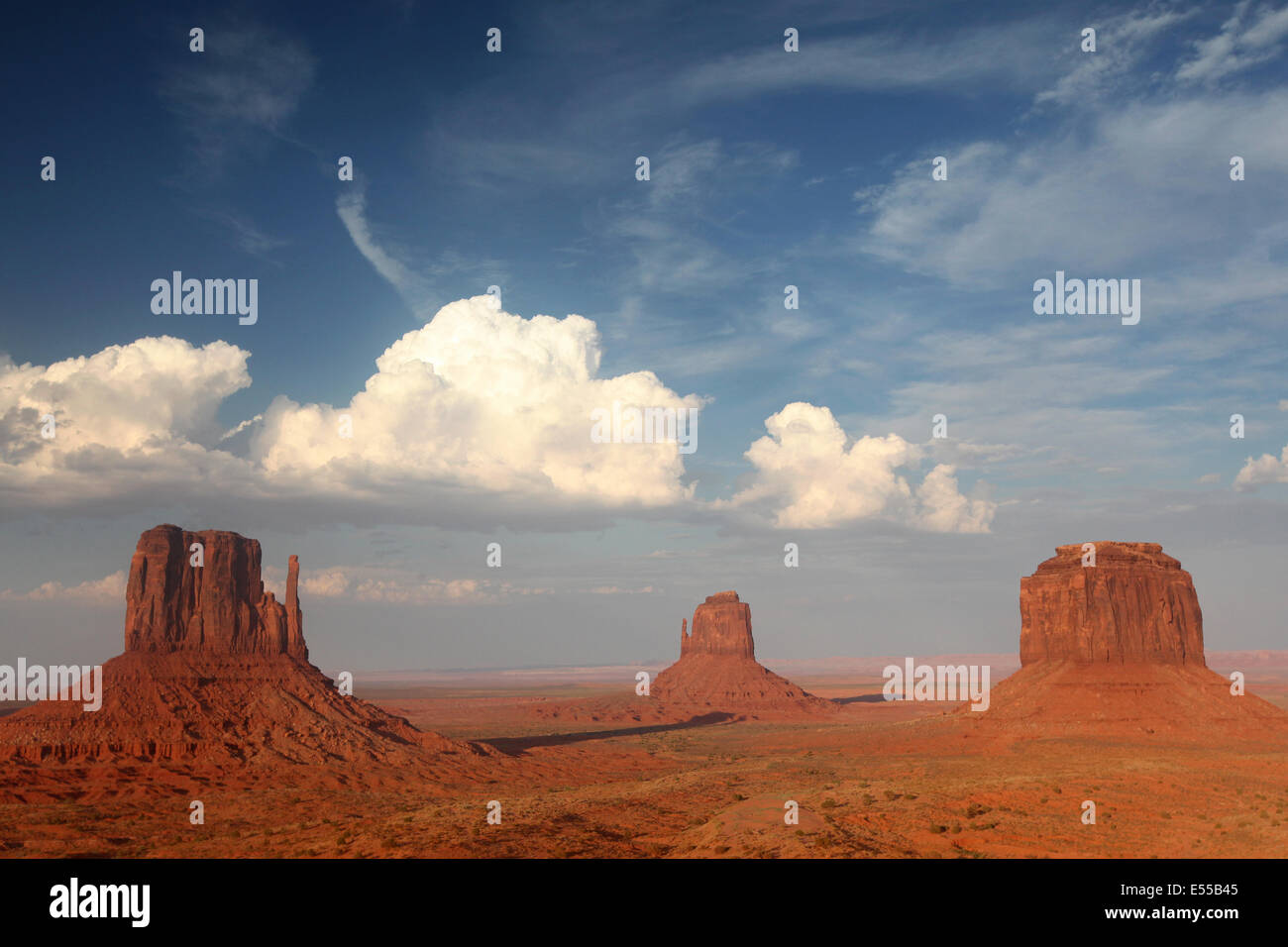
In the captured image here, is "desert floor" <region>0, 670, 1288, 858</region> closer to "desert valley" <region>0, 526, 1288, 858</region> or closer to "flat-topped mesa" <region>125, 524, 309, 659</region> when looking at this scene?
"desert valley" <region>0, 526, 1288, 858</region>

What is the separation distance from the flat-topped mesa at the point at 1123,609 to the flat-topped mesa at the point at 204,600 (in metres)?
78.8

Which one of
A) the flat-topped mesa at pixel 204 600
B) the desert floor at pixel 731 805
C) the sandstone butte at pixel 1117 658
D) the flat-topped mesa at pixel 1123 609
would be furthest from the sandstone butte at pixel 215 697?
the flat-topped mesa at pixel 1123 609

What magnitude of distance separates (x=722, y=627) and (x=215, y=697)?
120821 mm

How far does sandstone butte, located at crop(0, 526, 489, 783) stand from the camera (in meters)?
68.7

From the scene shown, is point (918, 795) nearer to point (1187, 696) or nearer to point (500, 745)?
point (1187, 696)

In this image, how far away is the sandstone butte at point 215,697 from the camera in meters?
68.7

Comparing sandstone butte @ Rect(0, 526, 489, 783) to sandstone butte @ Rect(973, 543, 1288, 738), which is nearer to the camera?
sandstone butte @ Rect(0, 526, 489, 783)

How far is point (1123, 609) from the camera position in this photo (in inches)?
3469

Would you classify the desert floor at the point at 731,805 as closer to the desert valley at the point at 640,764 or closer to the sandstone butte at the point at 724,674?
the desert valley at the point at 640,764

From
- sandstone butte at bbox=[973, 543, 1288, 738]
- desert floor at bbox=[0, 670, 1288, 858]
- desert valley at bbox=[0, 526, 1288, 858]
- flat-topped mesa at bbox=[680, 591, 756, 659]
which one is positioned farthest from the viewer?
flat-topped mesa at bbox=[680, 591, 756, 659]

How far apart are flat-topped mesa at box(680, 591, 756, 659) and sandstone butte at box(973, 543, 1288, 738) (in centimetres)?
8695

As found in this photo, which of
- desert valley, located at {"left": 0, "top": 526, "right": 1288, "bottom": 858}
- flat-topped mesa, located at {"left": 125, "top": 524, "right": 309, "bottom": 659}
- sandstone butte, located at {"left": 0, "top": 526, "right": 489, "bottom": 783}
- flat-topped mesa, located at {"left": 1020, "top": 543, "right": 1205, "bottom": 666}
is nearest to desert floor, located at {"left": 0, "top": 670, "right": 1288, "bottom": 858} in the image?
desert valley, located at {"left": 0, "top": 526, "right": 1288, "bottom": 858}

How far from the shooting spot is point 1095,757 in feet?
218

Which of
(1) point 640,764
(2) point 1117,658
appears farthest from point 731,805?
(2) point 1117,658
